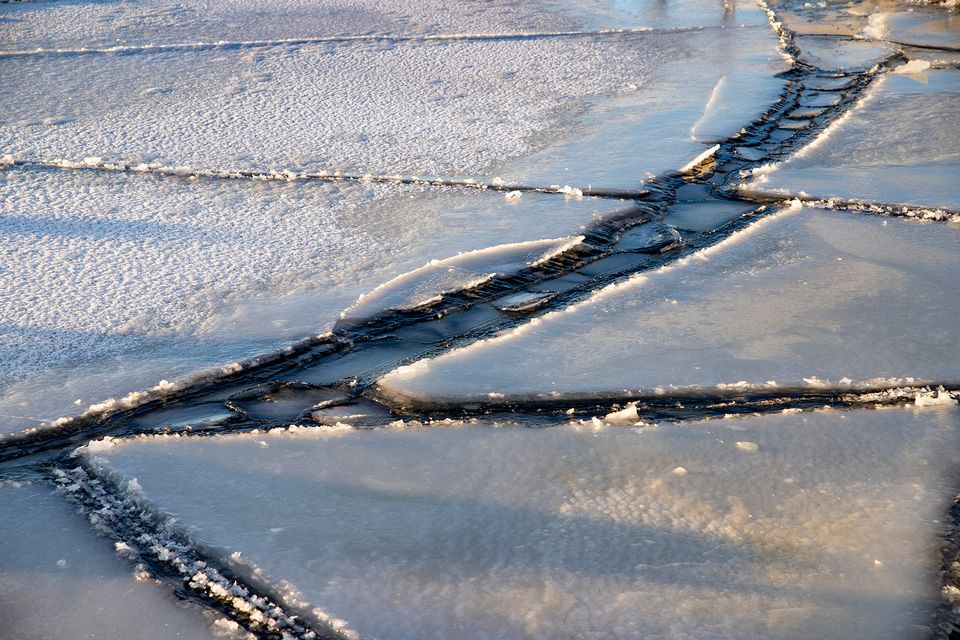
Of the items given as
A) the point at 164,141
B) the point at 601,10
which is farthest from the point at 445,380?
the point at 601,10

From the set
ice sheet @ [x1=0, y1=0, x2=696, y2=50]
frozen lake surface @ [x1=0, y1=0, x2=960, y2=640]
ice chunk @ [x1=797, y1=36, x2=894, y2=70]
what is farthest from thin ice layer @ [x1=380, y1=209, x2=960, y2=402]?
ice sheet @ [x1=0, y1=0, x2=696, y2=50]

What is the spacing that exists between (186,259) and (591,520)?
1376 millimetres

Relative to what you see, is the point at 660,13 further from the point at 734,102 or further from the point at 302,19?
the point at 302,19

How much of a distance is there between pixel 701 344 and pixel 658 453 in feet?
1.37

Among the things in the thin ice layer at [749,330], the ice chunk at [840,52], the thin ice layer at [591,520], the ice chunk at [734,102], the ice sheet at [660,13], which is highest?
the ice sheet at [660,13]

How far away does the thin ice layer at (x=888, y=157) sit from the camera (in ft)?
9.11

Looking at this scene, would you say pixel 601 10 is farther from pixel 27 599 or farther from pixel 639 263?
pixel 27 599

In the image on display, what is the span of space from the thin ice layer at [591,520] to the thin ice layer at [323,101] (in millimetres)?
1501

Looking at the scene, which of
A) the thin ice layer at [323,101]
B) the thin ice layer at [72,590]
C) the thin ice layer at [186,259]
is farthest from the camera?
the thin ice layer at [323,101]

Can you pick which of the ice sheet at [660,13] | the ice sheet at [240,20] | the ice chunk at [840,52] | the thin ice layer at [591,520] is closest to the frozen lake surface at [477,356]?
the thin ice layer at [591,520]

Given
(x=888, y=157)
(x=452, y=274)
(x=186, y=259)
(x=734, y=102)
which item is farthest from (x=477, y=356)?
(x=734, y=102)

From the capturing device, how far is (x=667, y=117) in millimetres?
3484

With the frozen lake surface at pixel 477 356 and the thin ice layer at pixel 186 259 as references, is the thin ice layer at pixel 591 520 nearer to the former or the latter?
the frozen lake surface at pixel 477 356

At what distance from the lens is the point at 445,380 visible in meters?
1.89
